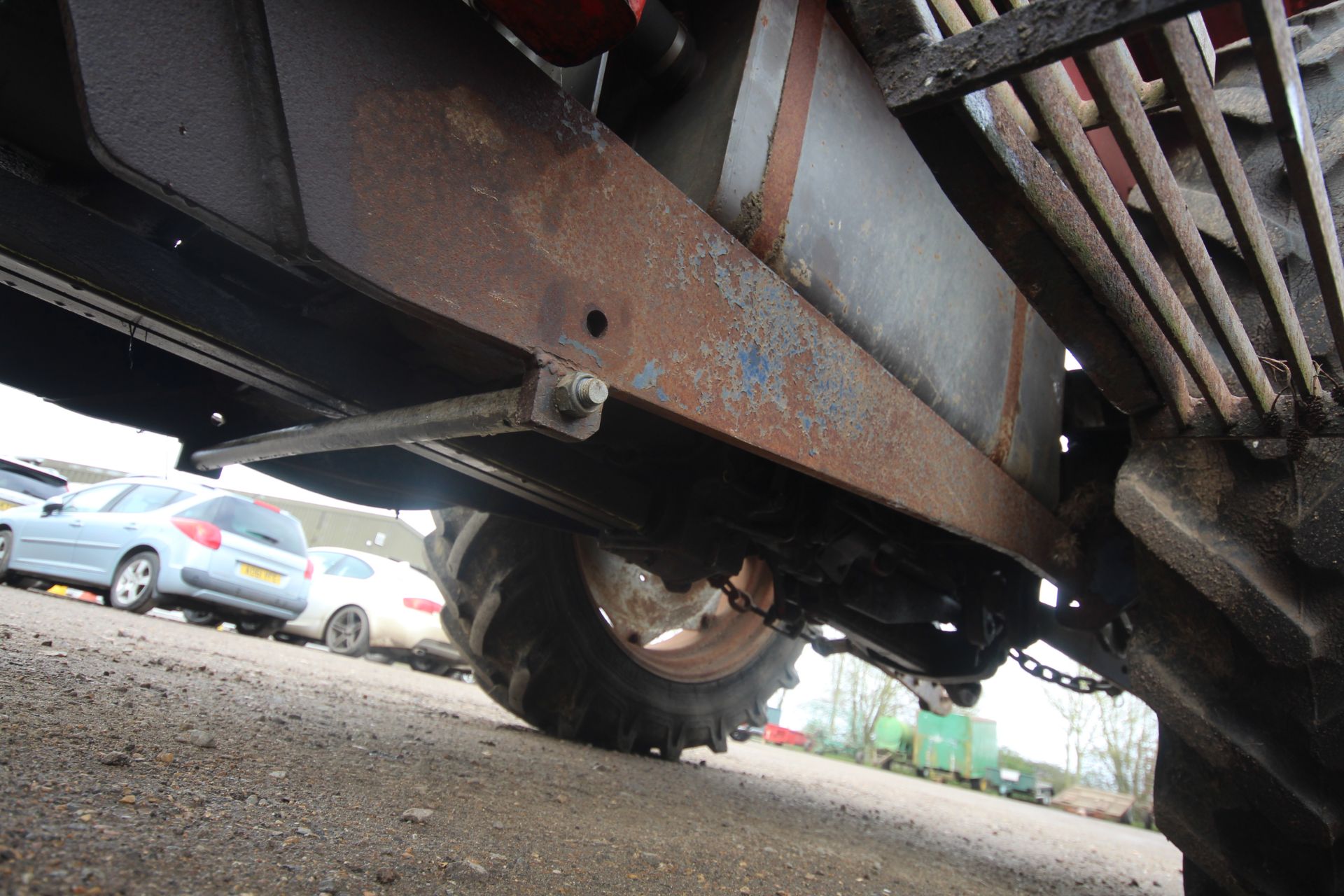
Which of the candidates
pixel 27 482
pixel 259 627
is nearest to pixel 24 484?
pixel 27 482

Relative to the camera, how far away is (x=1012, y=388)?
1.67 meters

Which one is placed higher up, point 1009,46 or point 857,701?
point 1009,46

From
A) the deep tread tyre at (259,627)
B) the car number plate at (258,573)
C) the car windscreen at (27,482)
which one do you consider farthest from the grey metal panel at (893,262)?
the car windscreen at (27,482)

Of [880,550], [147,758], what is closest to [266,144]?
[147,758]

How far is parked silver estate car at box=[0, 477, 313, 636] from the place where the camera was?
6035 mm

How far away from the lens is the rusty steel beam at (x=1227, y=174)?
667mm

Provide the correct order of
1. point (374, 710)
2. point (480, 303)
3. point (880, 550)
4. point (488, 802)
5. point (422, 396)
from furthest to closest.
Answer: point (374, 710) < point (880, 550) < point (488, 802) < point (422, 396) < point (480, 303)

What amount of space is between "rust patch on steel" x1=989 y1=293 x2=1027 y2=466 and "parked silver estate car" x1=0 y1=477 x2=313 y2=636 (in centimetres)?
632

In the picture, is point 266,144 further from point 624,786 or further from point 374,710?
point 374,710

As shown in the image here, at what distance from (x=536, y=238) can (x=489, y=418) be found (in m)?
0.20

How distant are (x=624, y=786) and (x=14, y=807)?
4.51ft

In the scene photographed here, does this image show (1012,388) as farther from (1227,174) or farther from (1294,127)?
(1294,127)

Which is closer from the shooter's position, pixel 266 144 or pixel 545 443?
pixel 266 144

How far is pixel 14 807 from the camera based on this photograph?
2.72ft
